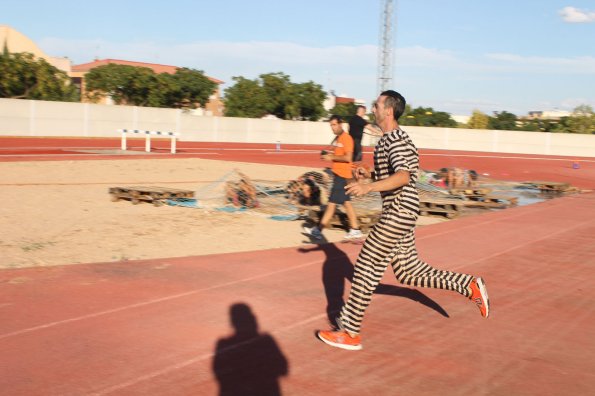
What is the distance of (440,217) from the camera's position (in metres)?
13.9

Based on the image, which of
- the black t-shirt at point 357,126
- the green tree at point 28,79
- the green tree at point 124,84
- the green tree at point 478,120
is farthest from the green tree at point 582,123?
the black t-shirt at point 357,126

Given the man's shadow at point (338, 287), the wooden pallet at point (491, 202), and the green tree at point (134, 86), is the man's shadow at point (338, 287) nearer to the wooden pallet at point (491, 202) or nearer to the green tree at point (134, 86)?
the wooden pallet at point (491, 202)

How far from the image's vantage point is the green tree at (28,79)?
2040 inches

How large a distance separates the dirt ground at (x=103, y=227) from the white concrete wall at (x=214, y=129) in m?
22.7

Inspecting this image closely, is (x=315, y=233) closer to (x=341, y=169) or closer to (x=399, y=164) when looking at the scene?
(x=341, y=169)

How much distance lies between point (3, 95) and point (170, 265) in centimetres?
4980

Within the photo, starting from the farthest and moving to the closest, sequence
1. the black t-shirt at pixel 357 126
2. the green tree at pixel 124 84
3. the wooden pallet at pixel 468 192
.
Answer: the green tree at pixel 124 84 < the wooden pallet at pixel 468 192 < the black t-shirt at pixel 357 126

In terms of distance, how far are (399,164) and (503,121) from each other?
8138cm

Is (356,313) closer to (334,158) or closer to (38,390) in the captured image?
(38,390)

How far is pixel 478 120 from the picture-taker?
300ft

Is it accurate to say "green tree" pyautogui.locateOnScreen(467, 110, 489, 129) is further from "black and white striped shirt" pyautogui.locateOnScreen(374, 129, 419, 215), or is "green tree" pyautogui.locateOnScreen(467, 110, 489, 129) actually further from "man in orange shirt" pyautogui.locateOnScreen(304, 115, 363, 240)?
"black and white striped shirt" pyautogui.locateOnScreen(374, 129, 419, 215)

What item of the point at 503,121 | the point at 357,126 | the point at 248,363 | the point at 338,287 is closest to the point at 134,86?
the point at 503,121

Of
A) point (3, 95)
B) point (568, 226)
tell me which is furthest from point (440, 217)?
point (3, 95)

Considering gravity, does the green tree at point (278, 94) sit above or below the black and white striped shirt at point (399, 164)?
above
